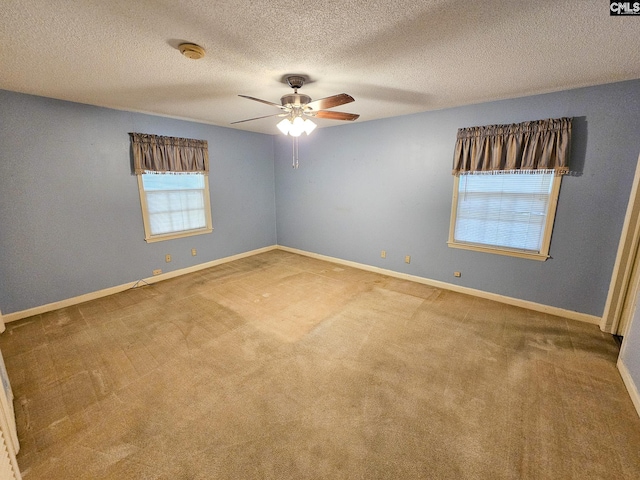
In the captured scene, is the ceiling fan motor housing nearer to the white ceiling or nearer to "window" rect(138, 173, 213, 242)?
the white ceiling

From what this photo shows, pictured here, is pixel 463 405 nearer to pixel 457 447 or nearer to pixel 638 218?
pixel 457 447

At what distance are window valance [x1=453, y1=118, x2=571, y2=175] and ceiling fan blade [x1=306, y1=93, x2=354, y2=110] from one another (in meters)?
2.09

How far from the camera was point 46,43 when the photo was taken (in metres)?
1.82

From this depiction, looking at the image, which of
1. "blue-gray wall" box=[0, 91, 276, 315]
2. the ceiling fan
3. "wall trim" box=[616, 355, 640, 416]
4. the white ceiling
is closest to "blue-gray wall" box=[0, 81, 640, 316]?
"blue-gray wall" box=[0, 91, 276, 315]

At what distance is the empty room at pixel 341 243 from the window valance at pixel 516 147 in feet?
0.08

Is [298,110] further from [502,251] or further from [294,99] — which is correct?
[502,251]

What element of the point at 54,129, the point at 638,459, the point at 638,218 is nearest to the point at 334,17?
the point at 638,459

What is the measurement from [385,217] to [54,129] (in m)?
4.53

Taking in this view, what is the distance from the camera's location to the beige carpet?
1524mm

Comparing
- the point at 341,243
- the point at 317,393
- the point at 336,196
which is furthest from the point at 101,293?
the point at 336,196

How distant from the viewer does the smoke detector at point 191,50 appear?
6.06 feet

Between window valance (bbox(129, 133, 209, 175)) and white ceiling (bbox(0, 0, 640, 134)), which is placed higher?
white ceiling (bbox(0, 0, 640, 134))

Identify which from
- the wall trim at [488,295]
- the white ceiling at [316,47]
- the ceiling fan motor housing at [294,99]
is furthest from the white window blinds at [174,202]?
the wall trim at [488,295]

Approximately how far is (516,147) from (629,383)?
8.02 feet
